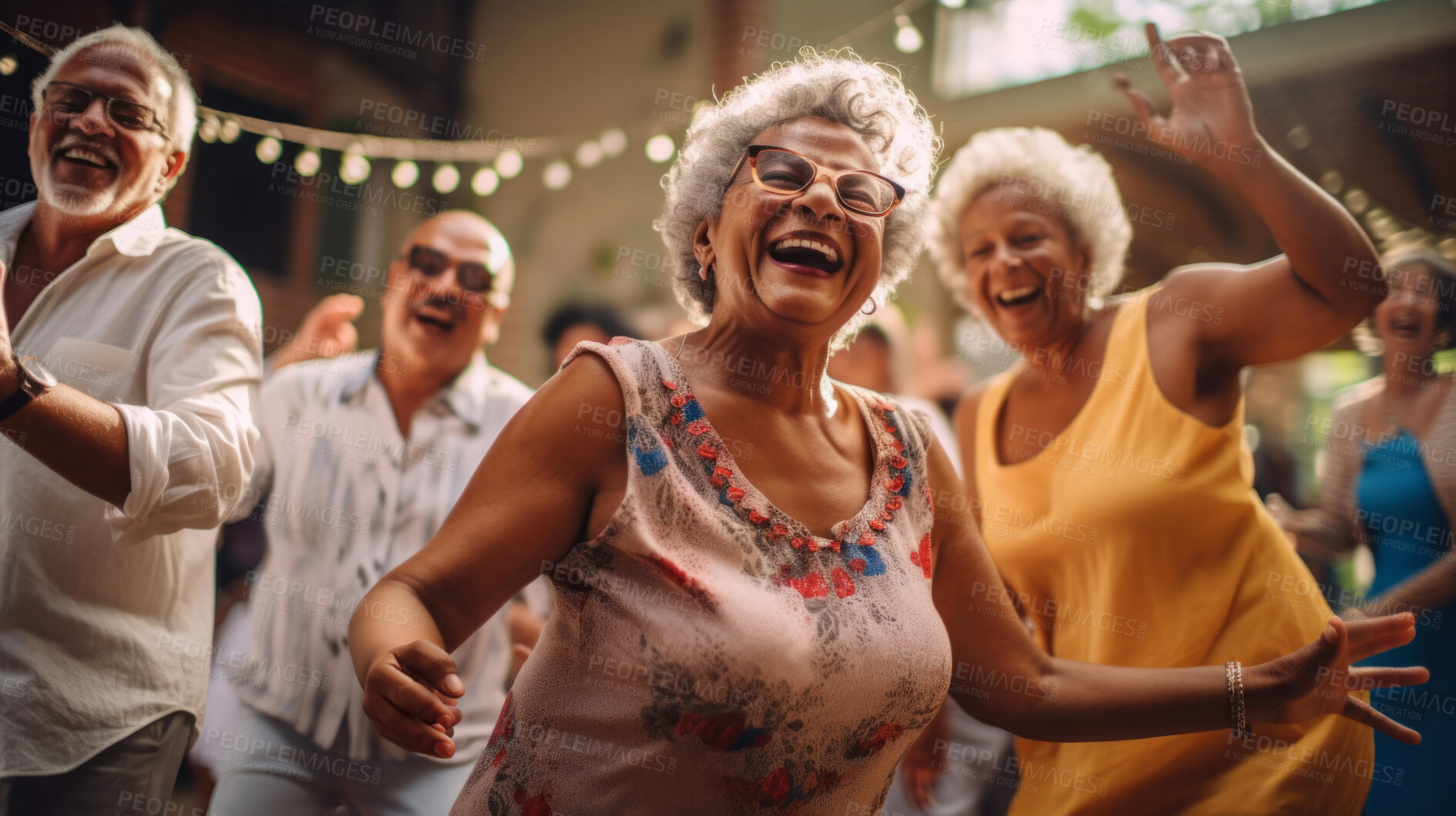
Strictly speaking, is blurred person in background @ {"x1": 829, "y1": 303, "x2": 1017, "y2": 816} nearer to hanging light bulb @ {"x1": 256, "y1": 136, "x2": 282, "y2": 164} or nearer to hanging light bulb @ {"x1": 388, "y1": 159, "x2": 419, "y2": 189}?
hanging light bulb @ {"x1": 388, "y1": 159, "x2": 419, "y2": 189}

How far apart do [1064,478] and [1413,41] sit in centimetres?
203

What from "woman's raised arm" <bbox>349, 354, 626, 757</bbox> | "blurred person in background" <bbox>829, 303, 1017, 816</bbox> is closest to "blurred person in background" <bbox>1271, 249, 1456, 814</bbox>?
"blurred person in background" <bbox>829, 303, 1017, 816</bbox>

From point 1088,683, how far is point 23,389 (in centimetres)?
192

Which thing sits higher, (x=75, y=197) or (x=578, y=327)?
(x=75, y=197)

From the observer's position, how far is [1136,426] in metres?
2.14

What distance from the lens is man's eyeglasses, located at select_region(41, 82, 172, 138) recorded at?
171 cm

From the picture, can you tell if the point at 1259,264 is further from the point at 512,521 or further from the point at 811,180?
the point at 512,521

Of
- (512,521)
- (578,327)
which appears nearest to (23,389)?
(512,521)

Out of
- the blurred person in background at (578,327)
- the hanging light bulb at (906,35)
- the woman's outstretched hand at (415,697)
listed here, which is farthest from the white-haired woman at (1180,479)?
the blurred person in background at (578,327)

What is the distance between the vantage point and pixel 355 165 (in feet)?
9.18

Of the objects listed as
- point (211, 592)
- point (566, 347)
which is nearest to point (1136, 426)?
point (211, 592)

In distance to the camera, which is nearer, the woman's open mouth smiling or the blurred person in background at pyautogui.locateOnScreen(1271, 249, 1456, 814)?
the woman's open mouth smiling

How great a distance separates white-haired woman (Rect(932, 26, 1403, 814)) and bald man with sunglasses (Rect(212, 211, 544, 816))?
142cm

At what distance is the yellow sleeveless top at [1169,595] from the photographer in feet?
6.54
